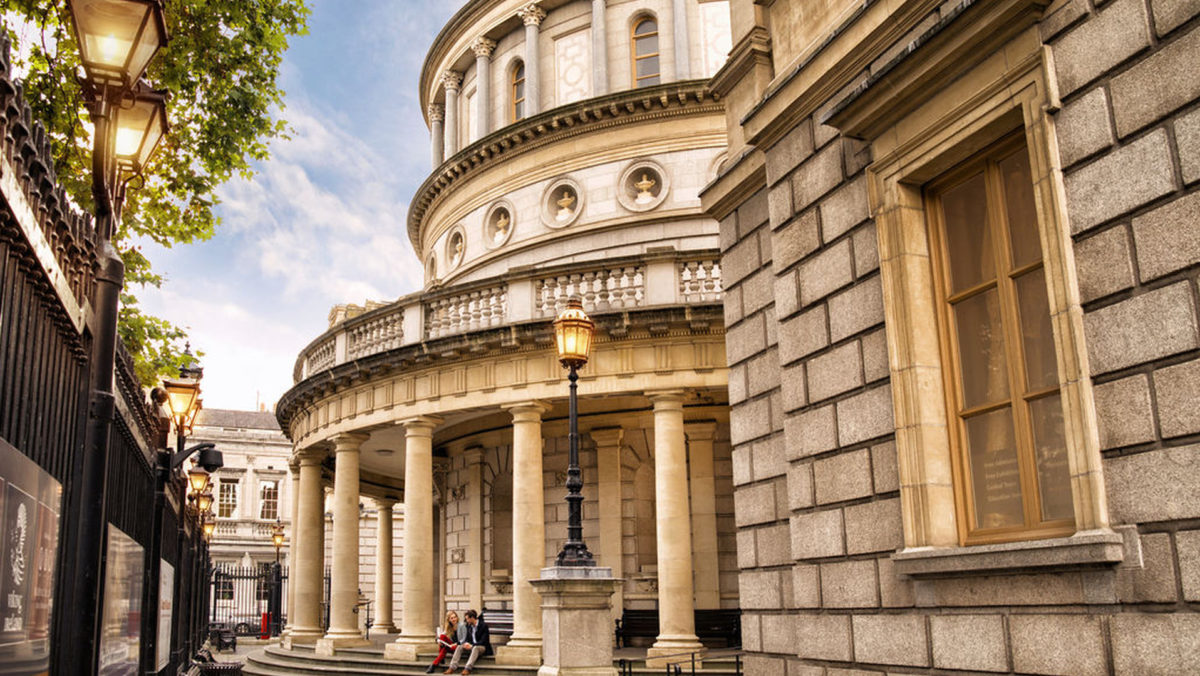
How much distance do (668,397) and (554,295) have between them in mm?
3271

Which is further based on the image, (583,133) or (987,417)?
(583,133)

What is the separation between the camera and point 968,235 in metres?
7.62

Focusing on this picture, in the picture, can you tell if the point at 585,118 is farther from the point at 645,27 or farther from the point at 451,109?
the point at 451,109

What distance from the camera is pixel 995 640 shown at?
22.1 feet

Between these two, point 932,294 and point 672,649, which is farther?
point 672,649

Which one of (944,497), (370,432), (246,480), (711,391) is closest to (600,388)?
(711,391)

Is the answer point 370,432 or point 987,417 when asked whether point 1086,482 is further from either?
point 370,432

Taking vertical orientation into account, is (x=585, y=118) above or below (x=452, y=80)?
below

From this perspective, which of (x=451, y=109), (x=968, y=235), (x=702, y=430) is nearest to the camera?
(x=968, y=235)

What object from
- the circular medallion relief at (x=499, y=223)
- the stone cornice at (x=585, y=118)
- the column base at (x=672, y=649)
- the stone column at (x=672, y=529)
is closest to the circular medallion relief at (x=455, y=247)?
the circular medallion relief at (x=499, y=223)

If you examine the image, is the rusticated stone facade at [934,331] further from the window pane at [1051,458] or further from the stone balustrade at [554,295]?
the stone balustrade at [554,295]

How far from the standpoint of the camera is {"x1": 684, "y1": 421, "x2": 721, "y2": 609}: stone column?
943 inches

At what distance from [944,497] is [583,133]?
78.4ft

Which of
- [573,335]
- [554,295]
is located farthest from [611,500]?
[573,335]
